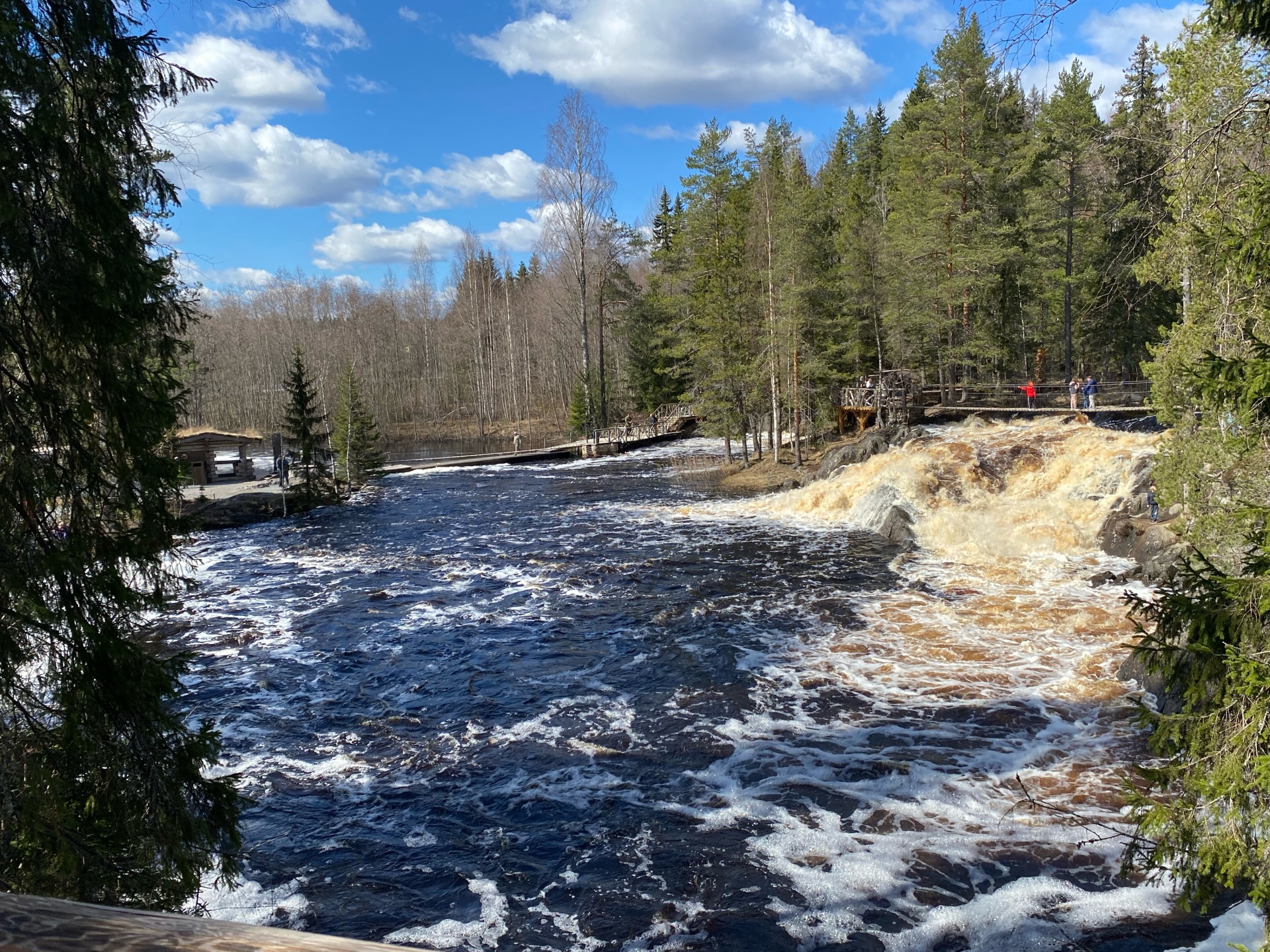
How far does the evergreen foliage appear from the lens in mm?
4566

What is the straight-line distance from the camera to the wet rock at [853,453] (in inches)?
1056

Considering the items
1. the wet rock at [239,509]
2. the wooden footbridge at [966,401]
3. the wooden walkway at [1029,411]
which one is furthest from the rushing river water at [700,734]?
the wooden footbridge at [966,401]

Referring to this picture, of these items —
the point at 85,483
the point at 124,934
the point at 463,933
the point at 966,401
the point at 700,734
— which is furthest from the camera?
the point at 966,401

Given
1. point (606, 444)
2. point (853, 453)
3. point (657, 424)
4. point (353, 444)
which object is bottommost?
point (853, 453)

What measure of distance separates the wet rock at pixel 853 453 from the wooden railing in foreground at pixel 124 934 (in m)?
26.2

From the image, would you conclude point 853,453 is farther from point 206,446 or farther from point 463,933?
point 206,446

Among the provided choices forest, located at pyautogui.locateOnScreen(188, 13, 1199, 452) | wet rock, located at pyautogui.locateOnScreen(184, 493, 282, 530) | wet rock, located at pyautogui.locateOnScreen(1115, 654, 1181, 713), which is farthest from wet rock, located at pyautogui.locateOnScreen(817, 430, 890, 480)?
wet rock, located at pyautogui.locateOnScreen(184, 493, 282, 530)

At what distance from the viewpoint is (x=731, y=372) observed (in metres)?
33.7

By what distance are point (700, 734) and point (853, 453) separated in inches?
746

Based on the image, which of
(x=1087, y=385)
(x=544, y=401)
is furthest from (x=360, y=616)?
(x=544, y=401)

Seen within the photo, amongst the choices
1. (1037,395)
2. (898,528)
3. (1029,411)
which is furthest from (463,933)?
(1037,395)

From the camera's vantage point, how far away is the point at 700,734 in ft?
33.7

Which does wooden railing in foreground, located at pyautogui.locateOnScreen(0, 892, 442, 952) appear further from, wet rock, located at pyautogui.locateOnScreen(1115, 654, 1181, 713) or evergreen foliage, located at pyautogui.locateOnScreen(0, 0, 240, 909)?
wet rock, located at pyautogui.locateOnScreen(1115, 654, 1181, 713)

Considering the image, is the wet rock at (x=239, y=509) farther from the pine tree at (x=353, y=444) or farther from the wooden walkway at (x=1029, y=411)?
the wooden walkway at (x=1029, y=411)
